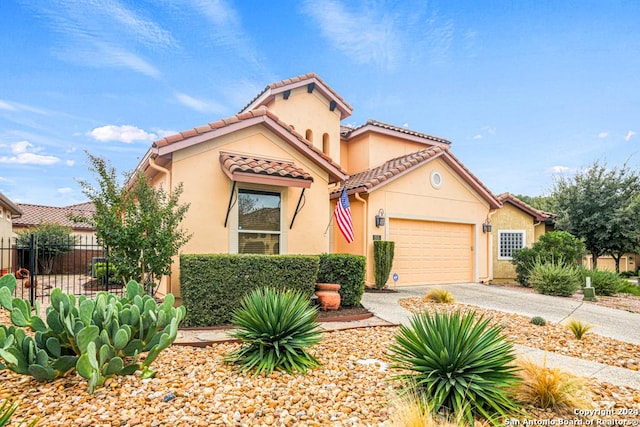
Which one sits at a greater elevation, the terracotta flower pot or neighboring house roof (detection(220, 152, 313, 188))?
neighboring house roof (detection(220, 152, 313, 188))

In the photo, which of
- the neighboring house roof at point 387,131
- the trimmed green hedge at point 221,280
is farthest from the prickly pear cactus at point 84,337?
the neighboring house roof at point 387,131

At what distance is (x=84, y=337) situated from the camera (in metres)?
3.93

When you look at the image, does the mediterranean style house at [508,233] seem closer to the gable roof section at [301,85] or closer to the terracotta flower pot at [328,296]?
the gable roof section at [301,85]

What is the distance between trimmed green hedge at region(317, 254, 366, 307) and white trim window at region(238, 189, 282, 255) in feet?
5.51

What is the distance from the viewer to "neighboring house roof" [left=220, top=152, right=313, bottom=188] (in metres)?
8.73

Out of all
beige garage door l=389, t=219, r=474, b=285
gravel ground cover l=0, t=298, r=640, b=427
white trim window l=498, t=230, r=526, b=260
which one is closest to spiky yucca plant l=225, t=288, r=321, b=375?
gravel ground cover l=0, t=298, r=640, b=427

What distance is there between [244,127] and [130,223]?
3.93m

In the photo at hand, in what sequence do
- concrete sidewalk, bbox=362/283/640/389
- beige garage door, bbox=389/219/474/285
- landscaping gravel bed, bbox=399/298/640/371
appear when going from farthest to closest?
beige garage door, bbox=389/219/474/285, landscaping gravel bed, bbox=399/298/640/371, concrete sidewalk, bbox=362/283/640/389

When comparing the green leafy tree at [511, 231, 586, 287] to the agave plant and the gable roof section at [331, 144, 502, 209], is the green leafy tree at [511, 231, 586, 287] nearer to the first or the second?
the gable roof section at [331, 144, 502, 209]

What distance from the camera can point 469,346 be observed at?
3.93 m

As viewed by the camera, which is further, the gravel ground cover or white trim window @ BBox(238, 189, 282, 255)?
white trim window @ BBox(238, 189, 282, 255)

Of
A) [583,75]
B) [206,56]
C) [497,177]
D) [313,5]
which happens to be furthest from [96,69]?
[497,177]

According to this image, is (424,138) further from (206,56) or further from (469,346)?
(469,346)

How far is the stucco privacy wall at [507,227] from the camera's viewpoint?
1750 cm
